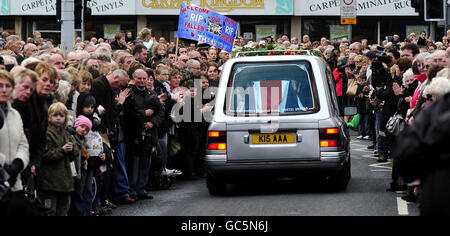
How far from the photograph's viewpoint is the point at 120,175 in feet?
39.3

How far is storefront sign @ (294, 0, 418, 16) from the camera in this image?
36.6 m

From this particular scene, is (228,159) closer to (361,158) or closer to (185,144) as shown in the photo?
(185,144)

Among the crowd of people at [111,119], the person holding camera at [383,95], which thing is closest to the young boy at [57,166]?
the crowd of people at [111,119]

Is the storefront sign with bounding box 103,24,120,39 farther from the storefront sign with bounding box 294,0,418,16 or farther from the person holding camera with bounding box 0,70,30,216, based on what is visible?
the person holding camera with bounding box 0,70,30,216

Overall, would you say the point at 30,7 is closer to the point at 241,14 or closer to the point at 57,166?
the point at 241,14

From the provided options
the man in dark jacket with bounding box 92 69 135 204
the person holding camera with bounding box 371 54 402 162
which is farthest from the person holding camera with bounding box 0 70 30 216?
the person holding camera with bounding box 371 54 402 162

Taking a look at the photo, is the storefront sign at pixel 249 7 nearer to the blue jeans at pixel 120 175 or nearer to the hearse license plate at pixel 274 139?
the blue jeans at pixel 120 175

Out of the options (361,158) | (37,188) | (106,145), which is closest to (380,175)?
(361,158)

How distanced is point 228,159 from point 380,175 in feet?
12.0

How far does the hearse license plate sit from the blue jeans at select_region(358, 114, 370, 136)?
9689 mm

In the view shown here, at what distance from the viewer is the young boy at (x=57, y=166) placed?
29.3 ft

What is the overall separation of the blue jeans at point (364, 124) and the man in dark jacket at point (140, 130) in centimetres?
949

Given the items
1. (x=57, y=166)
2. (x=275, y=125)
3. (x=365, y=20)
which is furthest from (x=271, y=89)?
(x=365, y=20)

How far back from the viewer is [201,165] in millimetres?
15312
